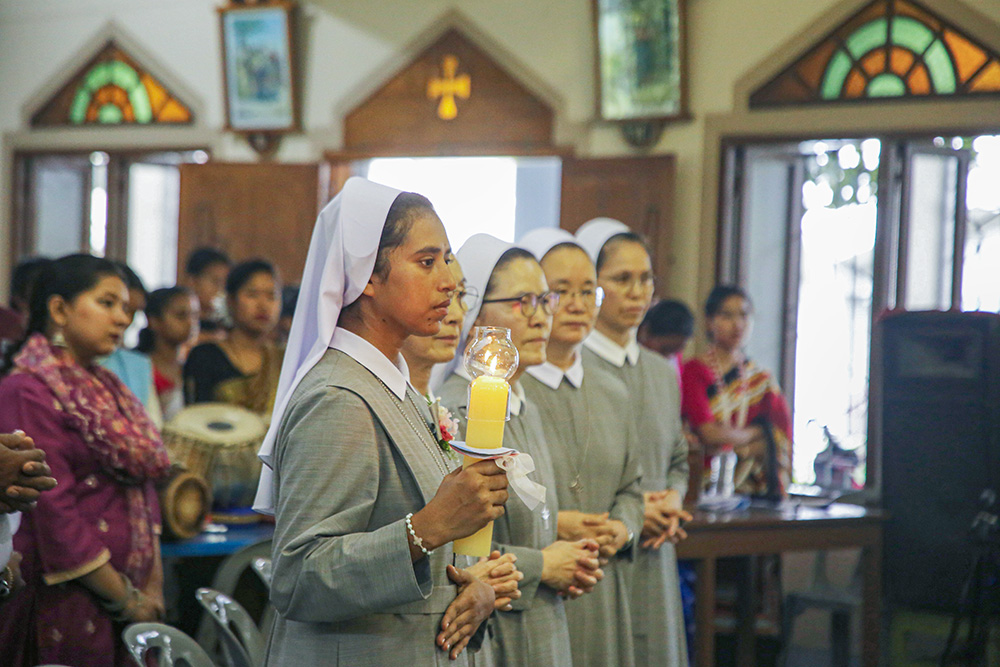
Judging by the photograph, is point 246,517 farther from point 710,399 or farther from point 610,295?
point 710,399

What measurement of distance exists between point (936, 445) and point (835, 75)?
108 inches

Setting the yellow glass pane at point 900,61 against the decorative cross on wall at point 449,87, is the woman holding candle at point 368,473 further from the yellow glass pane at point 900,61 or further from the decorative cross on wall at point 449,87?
the decorative cross on wall at point 449,87

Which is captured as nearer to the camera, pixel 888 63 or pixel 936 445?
pixel 936 445

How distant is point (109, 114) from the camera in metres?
8.76

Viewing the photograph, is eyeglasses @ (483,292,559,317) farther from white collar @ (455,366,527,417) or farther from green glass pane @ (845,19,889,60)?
green glass pane @ (845,19,889,60)

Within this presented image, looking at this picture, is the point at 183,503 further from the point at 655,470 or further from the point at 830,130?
the point at 830,130

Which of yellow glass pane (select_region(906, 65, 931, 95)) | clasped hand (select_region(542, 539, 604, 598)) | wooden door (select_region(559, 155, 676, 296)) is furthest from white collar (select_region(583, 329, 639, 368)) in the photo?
yellow glass pane (select_region(906, 65, 931, 95))

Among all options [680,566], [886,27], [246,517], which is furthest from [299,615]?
[886,27]

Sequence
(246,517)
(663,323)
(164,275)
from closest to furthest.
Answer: (246,517)
(663,323)
(164,275)

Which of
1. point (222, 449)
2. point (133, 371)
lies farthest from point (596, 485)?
point (133, 371)

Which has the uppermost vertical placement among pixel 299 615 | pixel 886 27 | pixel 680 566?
pixel 886 27

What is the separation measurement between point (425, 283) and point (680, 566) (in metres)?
2.90

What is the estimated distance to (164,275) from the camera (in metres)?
10.1

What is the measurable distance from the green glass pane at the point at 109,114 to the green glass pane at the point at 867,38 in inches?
223
